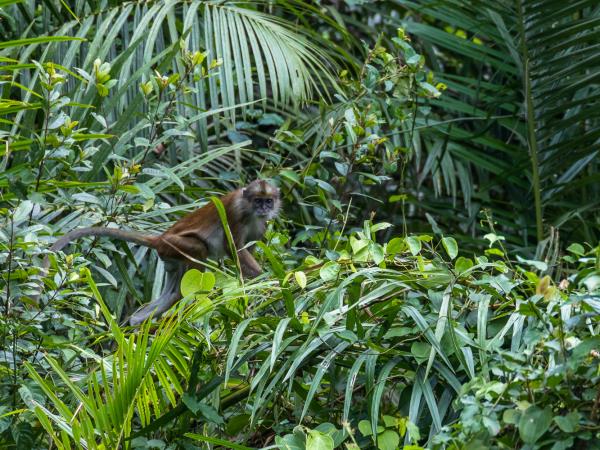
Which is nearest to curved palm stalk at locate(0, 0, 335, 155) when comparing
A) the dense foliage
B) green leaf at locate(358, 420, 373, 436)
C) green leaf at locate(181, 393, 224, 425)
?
the dense foliage

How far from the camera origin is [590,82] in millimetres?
6883

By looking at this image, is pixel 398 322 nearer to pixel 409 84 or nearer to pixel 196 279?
pixel 196 279

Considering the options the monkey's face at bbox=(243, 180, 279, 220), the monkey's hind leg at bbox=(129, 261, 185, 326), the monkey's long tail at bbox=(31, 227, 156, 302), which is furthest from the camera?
the monkey's face at bbox=(243, 180, 279, 220)

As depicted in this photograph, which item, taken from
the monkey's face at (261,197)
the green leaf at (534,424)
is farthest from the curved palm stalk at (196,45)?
the green leaf at (534,424)

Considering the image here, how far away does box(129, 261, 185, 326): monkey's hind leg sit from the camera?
594 centimetres

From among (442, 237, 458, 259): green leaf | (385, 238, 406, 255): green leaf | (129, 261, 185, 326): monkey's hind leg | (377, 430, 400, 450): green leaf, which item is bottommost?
(129, 261, 185, 326): monkey's hind leg

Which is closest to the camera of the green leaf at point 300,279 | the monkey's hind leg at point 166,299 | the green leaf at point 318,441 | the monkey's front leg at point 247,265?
the green leaf at point 318,441

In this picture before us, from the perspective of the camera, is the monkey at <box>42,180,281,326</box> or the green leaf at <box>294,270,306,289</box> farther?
the monkey at <box>42,180,281,326</box>

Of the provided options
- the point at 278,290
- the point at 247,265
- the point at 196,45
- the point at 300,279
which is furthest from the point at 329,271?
the point at 196,45

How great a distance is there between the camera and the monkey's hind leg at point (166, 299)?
594cm

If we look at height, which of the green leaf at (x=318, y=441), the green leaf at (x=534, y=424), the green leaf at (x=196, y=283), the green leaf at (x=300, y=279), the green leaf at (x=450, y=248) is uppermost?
the green leaf at (x=450, y=248)

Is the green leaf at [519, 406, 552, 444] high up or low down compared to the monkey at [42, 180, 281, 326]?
up

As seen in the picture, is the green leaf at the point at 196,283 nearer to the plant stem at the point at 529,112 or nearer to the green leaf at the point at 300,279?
the green leaf at the point at 300,279

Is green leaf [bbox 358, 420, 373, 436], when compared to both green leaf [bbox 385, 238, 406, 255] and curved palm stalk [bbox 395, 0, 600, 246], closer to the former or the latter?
green leaf [bbox 385, 238, 406, 255]
